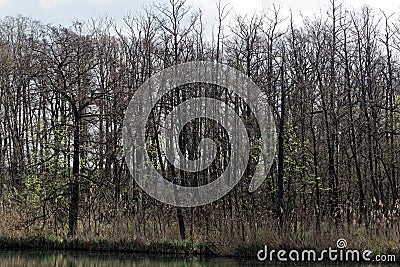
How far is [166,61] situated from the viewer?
17.2 meters

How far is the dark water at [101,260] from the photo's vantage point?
12969mm

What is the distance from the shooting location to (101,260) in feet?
45.1

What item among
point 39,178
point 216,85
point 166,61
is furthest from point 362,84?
point 39,178

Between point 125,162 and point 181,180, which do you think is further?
point 125,162

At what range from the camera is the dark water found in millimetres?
12969

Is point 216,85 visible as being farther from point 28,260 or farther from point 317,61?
point 28,260

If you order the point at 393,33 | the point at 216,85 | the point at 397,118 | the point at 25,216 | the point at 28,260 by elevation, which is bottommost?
the point at 28,260

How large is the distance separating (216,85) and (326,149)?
3.91 meters

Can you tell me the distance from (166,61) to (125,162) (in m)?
3.60

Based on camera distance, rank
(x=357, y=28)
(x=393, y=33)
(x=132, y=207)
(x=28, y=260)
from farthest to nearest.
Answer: (x=357, y=28) < (x=393, y=33) < (x=132, y=207) < (x=28, y=260)

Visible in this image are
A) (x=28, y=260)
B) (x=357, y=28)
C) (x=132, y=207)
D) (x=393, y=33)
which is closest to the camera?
(x=28, y=260)

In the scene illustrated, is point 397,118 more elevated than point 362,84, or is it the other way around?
point 362,84

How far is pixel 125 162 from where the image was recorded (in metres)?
18.7

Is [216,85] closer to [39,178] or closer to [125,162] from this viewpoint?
[125,162]
